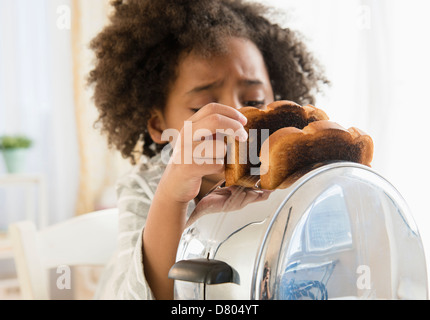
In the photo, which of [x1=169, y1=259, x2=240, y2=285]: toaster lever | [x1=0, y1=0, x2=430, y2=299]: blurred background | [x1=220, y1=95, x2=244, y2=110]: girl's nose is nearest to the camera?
[x1=169, y1=259, x2=240, y2=285]: toaster lever

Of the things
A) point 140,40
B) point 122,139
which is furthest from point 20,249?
point 140,40

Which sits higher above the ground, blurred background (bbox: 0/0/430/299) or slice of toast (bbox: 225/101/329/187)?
blurred background (bbox: 0/0/430/299)

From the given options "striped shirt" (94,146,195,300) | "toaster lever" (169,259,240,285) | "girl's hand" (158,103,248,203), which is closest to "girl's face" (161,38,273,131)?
"striped shirt" (94,146,195,300)

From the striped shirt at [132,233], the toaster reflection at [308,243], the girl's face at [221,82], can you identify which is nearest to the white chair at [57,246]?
the striped shirt at [132,233]

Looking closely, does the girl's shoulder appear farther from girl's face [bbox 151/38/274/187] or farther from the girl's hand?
the girl's hand

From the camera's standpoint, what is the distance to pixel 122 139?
0.84m

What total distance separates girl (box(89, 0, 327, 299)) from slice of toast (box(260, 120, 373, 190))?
0.64ft

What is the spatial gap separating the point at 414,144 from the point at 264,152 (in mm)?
783

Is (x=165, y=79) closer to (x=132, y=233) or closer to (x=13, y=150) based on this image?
(x=132, y=233)

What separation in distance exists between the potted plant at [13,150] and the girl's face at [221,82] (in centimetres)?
123

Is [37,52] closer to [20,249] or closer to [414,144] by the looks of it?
[20,249]

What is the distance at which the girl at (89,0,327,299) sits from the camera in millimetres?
615

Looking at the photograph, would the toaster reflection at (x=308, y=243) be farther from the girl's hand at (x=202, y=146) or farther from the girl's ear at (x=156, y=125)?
the girl's ear at (x=156, y=125)

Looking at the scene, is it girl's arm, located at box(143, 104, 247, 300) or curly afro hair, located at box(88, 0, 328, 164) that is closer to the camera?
girl's arm, located at box(143, 104, 247, 300)
